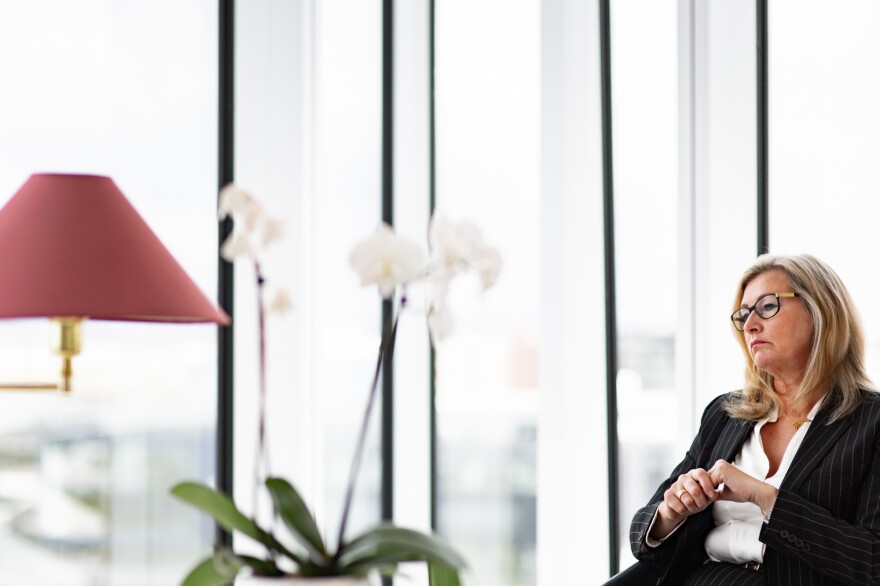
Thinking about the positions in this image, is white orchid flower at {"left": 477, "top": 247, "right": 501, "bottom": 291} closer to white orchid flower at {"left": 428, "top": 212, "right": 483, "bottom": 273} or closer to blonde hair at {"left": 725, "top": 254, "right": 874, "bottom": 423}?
white orchid flower at {"left": 428, "top": 212, "right": 483, "bottom": 273}

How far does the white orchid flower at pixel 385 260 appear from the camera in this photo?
1.26m

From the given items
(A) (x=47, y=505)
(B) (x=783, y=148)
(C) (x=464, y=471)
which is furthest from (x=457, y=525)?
(B) (x=783, y=148)

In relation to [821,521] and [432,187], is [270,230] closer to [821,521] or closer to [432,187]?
[821,521]

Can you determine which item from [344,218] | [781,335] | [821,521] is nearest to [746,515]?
[821,521]

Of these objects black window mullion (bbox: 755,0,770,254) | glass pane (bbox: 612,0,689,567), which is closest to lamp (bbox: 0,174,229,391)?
glass pane (bbox: 612,0,689,567)

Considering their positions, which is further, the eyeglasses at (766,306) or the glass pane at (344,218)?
the glass pane at (344,218)

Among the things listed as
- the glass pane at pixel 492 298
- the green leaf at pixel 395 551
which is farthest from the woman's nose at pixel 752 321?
the green leaf at pixel 395 551

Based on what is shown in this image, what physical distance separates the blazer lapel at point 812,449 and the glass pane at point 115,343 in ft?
5.64

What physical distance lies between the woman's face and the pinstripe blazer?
6.2 inches

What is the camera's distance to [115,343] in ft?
9.59

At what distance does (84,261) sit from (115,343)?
4.29 ft

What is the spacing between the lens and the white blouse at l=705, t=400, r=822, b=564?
2.25 m

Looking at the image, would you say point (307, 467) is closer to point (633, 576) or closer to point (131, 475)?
point (131, 475)

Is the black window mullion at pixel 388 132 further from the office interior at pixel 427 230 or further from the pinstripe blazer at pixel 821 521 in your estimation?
Result: the pinstripe blazer at pixel 821 521
